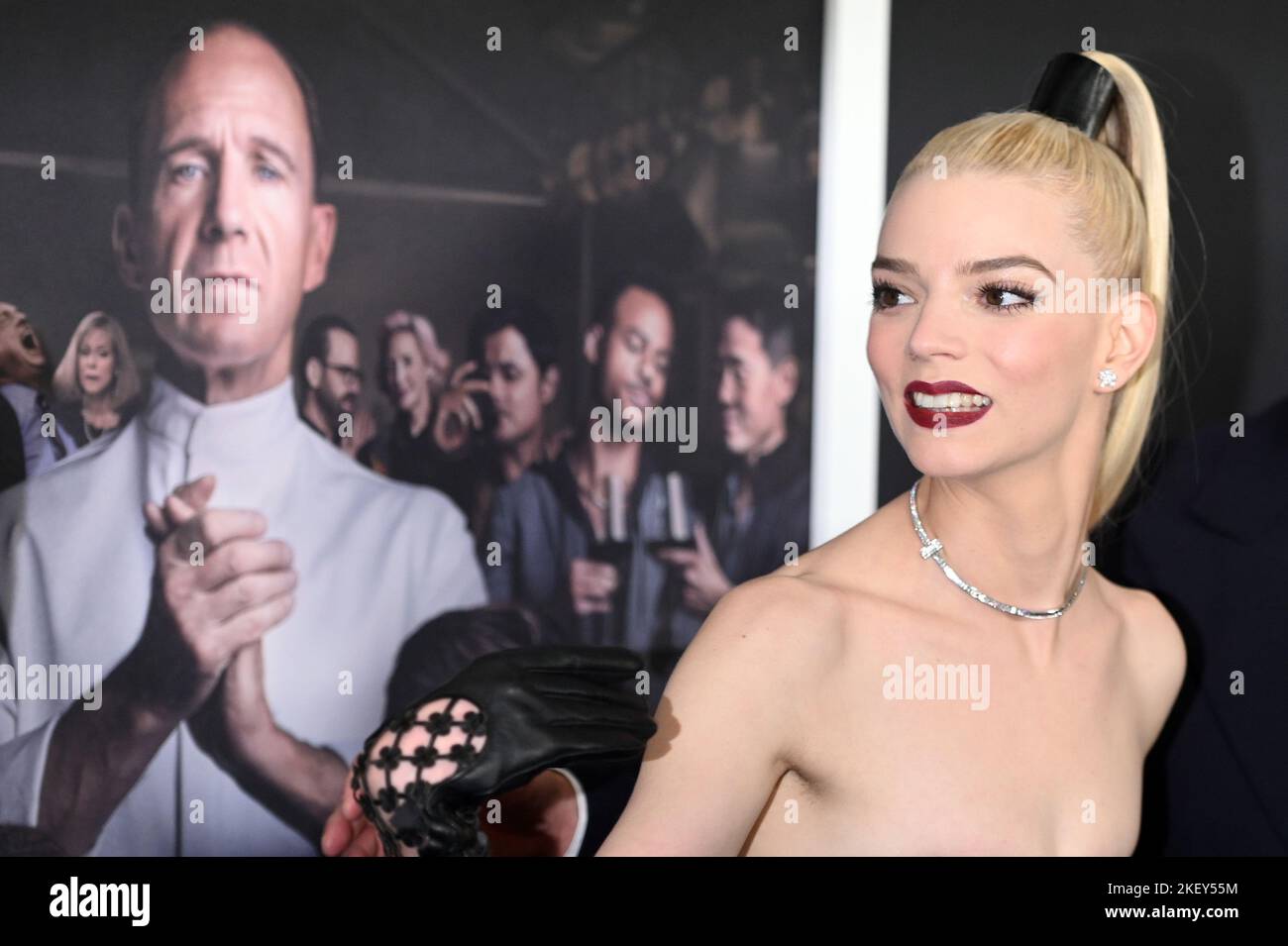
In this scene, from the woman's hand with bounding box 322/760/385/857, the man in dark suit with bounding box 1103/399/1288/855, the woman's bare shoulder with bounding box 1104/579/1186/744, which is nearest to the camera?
the woman's hand with bounding box 322/760/385/857

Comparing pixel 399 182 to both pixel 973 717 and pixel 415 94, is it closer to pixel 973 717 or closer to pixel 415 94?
pixel 415 94

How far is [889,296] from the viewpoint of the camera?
1488 mm

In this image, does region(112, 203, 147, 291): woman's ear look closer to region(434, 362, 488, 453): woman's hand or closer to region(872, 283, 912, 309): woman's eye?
region(434, 362, 488, 453): woman's hand

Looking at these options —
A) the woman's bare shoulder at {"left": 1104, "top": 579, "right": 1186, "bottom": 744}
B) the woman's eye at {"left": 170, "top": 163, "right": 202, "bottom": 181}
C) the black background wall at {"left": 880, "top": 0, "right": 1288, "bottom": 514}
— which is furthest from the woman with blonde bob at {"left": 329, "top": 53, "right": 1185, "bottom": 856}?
the woman's eye at {"left": 170, "top": 163, "right": 202, "bottom": 181}

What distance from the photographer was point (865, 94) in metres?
2.62

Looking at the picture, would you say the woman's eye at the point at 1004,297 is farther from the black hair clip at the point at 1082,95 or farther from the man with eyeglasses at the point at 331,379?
the man with eyeglasses at the point at 331,379

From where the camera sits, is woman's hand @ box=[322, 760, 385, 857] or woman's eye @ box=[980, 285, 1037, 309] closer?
woman's eye @ box=[980, 285, 1037, 309]

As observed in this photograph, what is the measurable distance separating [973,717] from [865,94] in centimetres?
151

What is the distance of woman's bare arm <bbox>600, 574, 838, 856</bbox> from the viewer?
4.32 feet

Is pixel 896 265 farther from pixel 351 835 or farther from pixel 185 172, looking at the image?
pixel 185 172

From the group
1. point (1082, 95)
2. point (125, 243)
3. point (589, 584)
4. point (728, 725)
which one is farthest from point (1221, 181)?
point (125, 243)

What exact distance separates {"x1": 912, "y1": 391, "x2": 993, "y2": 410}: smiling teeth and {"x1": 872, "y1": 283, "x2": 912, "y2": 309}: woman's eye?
11 cm

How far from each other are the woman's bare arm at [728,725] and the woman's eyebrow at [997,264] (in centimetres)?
39
